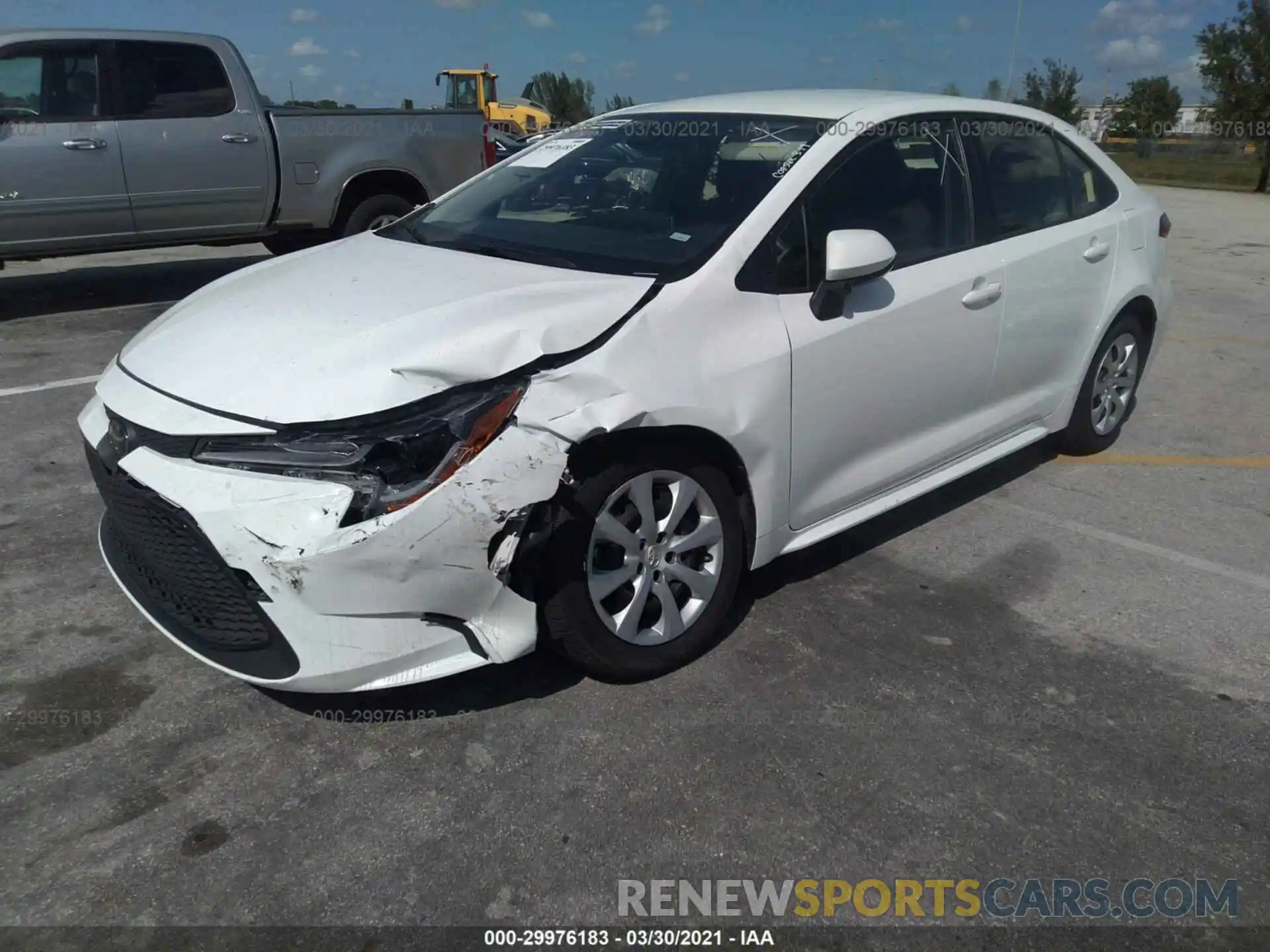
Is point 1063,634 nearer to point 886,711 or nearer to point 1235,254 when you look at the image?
point 886,711

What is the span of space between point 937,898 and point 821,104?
2.79 m

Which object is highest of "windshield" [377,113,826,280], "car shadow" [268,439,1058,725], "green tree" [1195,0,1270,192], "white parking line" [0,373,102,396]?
"green tree" [1195,0,1270,192]

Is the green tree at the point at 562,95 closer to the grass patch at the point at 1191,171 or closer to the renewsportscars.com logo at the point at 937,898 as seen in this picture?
the grass patch at the point at 1191,171

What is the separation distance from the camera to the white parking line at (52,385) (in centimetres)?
584

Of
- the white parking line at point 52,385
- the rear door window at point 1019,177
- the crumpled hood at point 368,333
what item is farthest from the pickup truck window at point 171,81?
the rear door window at point 1019,177

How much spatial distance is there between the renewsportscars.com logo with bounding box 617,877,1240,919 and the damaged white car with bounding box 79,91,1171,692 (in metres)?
0.78

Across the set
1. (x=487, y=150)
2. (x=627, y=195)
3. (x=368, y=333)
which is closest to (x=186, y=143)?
(x=487, y=150)

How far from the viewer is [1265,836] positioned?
8.24 ft

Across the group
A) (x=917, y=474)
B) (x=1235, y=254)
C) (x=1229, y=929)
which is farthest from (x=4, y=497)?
(x=1235, y=254)

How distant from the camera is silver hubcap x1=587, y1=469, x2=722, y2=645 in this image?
2865mm

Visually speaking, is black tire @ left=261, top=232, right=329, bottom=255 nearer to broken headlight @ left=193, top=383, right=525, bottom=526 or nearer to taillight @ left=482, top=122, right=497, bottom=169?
taillight @ left=482, top=122, right=497, bottom=169

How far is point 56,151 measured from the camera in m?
7.42

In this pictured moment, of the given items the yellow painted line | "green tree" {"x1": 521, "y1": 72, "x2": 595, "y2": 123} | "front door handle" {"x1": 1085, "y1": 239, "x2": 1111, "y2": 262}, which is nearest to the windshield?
"front door handle" {"x1": 1085, "y1": 239, "x2": 1111, "y2": 262}

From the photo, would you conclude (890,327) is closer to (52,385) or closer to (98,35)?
(52,385)
